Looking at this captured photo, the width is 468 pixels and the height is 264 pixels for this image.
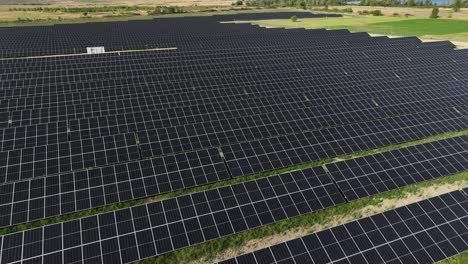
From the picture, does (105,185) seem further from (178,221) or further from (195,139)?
(195,139)

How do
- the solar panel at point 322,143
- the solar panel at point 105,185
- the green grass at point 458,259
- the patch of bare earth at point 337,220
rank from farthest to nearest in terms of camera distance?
the solar panel at point 322,143 < the solar panel at point 105,185 < the patch of bare earth at point 337,220 < the green grass at point 458,259

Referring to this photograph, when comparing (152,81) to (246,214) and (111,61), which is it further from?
(246,214)

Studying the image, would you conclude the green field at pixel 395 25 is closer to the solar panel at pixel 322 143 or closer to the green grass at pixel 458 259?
the solar panel at pixel 322 143

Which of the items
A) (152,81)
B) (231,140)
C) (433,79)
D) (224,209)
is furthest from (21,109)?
(433,79)

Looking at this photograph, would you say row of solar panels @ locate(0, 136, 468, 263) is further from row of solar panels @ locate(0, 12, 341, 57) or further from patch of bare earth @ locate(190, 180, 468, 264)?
row of solar panels @ locate(0, 12, 341, 57)

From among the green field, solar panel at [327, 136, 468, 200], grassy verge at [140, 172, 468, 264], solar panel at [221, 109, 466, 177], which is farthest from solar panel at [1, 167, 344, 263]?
the green field

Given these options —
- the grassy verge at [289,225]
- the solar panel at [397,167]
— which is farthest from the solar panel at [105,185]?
the solar panel at [397,167]
